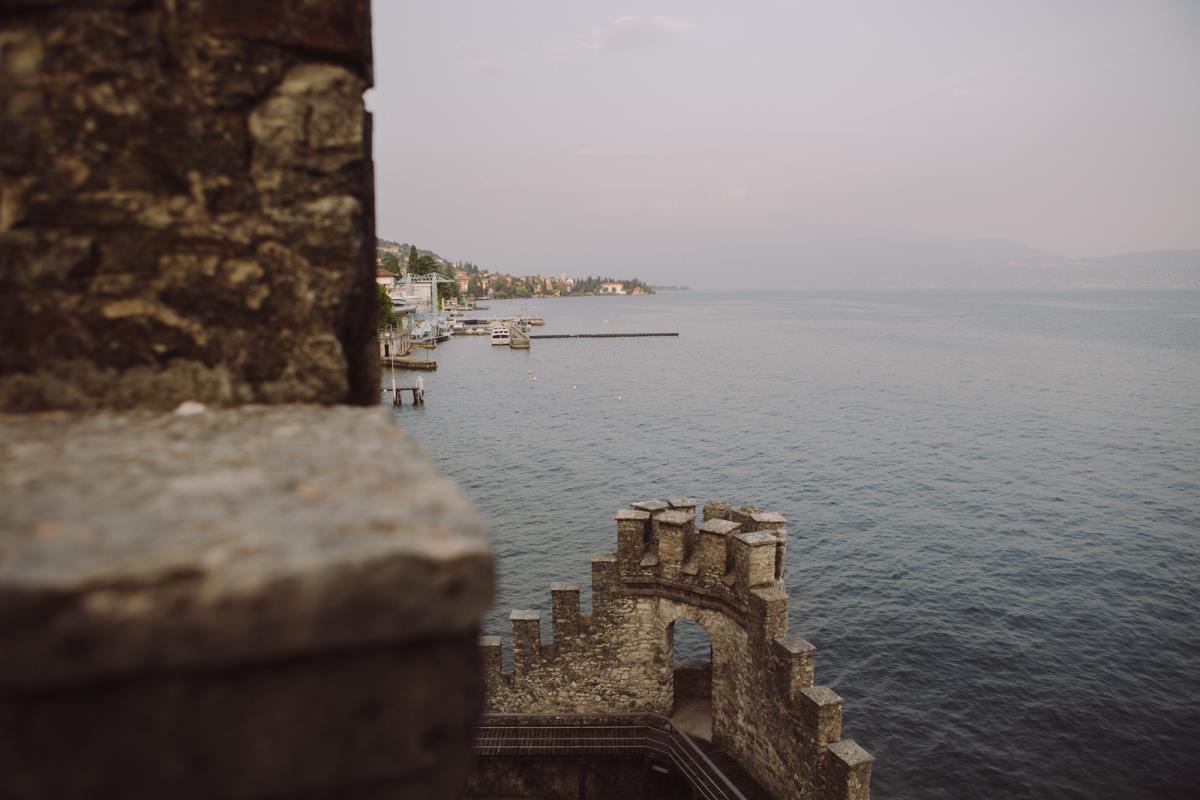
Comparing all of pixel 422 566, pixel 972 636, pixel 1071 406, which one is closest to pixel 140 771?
pixel 422 566

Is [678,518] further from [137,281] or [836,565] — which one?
[836,565]

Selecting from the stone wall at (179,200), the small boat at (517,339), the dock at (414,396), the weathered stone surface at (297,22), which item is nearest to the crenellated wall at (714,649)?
the stone wall at (179,200)

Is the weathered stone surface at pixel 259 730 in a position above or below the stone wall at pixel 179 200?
below

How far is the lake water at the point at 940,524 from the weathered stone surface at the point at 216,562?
790 inches

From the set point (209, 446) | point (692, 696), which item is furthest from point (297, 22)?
point (692, 696)

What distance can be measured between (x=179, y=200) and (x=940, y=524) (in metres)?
38.0

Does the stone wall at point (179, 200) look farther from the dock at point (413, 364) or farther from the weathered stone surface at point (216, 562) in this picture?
the dock at point (413, 364)

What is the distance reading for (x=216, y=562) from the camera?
140 cm

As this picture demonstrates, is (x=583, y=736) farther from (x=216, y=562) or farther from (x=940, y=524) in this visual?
(x=940, y=524)

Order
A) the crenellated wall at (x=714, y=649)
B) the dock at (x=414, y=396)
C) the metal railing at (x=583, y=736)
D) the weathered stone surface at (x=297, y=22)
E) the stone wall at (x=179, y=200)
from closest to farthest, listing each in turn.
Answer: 1. the stone wall at (x=179, y=200)
2. the weathered stone surface at (x=297, y=22)
3. the crenellated wall at (x=714, y=649)
4. the metal railing at (x=583, y=736)
5. the dock at (x=414, y=396)

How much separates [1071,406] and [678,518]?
63.7 meters

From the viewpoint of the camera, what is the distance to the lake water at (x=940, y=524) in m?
21.0

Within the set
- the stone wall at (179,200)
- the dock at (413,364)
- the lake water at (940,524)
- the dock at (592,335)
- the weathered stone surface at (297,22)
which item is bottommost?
the lake water at (940,524)

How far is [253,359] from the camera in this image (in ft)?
8.97
